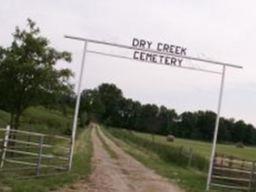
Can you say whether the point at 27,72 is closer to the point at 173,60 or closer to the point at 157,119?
the point at 173,60

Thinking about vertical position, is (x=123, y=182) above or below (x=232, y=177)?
below

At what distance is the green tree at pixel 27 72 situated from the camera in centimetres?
3086

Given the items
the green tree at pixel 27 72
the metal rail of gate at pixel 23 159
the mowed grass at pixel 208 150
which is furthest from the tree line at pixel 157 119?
the metal rail of gate at pixel 23 159

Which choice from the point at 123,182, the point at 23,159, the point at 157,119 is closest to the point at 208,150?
the point at 157,119

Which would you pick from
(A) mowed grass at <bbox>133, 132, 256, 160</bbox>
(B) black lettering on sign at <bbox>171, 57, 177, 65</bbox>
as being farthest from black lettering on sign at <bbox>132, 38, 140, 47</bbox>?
(A) mowed grass at <bbox>133, 132, 256, 160</bbox>

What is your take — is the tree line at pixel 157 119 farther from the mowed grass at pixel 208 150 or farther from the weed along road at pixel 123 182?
the weed along road at pixel 123 182

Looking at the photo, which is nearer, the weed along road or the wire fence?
the weed along road

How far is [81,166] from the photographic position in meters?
29.3

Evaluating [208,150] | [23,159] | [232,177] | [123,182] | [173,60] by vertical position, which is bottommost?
[123,182]

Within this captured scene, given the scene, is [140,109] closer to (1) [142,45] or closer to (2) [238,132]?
(2) [238,132]

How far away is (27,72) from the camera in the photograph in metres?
30.7

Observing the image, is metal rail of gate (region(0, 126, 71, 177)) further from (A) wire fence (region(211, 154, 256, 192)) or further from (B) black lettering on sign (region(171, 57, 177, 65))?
(A) wire fence (region(211, 154, 256, 192))

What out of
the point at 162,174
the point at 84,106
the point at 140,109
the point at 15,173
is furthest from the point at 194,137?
the point at 15,173

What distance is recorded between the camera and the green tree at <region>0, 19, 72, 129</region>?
30859 mm
